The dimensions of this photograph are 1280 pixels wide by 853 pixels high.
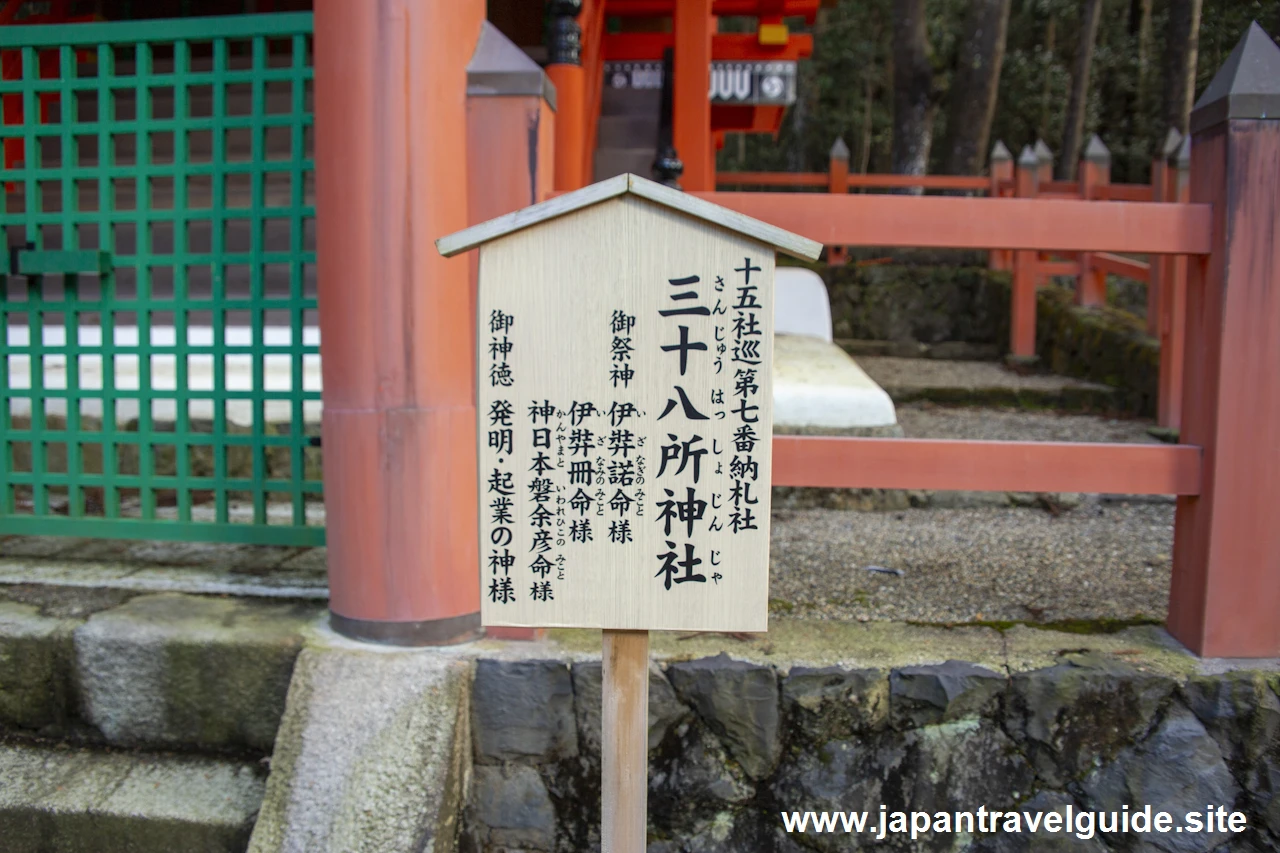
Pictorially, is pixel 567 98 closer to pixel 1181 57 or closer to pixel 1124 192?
pixel 1124 192

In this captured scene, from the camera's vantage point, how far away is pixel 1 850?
276 cm

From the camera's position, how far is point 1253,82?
2578mm

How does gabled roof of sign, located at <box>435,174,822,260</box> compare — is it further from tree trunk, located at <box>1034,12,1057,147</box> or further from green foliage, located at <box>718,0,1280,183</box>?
tree trunk, located at <box>1034,12,1057,147</box>

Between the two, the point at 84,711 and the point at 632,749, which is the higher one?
the point at 632,749

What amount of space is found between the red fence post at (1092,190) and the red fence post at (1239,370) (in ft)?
20.2

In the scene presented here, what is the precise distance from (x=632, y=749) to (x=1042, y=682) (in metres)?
1.25

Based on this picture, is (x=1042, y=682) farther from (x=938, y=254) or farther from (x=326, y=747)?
(x=938, y=254)

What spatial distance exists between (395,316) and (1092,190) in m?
7.54

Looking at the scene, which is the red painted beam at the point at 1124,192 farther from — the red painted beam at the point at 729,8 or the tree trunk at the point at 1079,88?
the tree trunk at the point at 1079,88

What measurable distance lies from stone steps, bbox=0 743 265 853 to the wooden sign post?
4.41 ft

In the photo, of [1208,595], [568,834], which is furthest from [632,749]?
[1208,595]

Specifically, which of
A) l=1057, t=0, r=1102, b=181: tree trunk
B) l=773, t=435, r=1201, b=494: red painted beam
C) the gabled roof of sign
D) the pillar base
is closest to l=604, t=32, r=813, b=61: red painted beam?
l=773, t=435, r=1201, b=494: red painted beam

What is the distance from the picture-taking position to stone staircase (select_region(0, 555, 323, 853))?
2715 millimetres

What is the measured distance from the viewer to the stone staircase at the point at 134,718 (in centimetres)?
271
